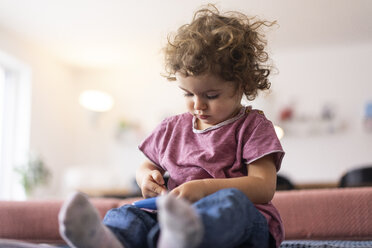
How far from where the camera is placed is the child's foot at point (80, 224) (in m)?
0.59

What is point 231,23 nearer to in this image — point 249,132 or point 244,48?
point 244,48

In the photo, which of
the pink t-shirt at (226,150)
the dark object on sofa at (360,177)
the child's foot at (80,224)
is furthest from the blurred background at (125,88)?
the child's foot at (80,224)

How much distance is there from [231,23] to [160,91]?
3.66m

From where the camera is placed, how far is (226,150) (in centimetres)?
87

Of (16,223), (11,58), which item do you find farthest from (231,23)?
(11,58)

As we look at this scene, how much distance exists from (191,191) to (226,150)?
19 cm

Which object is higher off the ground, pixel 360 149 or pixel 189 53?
pixel 189 53

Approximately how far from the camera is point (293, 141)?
4.10 meters

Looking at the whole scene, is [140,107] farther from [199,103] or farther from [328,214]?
[199,103]

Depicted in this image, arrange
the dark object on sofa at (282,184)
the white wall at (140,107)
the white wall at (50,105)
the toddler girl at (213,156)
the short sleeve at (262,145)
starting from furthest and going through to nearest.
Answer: the white wall at (140,107), the white wall at (50,105), the dark object on sofa at (282,184), the short sleeve at (262,145), the toddler girl at (213,156)

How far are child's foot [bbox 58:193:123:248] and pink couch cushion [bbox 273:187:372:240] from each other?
0.79 m

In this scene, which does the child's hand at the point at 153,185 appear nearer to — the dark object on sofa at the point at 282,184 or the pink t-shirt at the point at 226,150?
the pink t-shirt at the point at 226,150

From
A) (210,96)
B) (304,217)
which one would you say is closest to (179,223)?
(210,96)

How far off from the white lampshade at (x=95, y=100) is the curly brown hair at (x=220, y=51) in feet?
11.9
